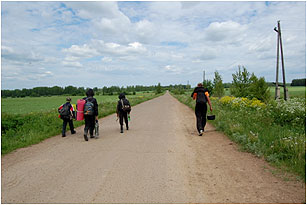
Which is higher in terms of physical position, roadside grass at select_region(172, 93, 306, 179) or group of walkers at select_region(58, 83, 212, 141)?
group of walkers at select_region(58, 83, 212, 141)

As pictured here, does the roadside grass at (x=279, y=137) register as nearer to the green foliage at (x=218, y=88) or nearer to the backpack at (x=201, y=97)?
the backpack at (x=201, y=97)

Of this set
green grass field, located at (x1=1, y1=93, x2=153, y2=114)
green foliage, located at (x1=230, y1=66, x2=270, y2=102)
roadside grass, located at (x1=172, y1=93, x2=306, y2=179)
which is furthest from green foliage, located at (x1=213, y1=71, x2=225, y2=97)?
roadside grass, located at (x1=172, y1=93, x2=306, y2=179)

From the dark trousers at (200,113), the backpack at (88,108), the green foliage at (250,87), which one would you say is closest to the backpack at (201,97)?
the dark trousers at (200,113)

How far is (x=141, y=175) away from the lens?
4477mm

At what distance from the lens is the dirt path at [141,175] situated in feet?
11.7

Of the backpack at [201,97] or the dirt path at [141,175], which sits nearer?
the dirt path at [141,175]

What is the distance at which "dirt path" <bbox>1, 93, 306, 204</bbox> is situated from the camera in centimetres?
357

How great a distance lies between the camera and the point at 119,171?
15.5ft

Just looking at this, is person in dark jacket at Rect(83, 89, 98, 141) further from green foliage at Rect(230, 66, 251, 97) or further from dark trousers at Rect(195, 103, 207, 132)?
green foliage at Rect(230, 66, 251, 97)

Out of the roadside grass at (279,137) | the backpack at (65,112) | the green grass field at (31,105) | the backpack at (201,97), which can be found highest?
the backpack at (201,97)

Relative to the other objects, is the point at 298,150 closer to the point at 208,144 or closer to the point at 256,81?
the point at 208,144

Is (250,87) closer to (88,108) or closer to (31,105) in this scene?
(88,108)

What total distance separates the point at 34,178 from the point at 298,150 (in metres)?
6.01

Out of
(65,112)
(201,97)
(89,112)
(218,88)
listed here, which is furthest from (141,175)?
(218,88)
